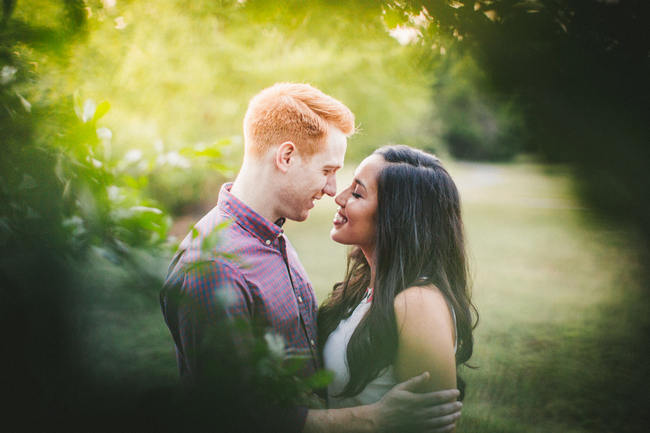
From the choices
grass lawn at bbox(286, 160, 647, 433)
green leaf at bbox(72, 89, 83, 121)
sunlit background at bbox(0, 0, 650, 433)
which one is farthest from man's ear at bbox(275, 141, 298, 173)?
green leaf at bbox(72, 89, 83, 121)

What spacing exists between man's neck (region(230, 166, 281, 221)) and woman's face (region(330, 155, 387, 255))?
384 mm

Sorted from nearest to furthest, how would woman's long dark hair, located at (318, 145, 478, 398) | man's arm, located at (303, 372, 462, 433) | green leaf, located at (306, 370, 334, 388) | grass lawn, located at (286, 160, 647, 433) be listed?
green leaf, located at (306, 370, 334, 388) < grass lawn, located at (286, 160, 647, 433) < man's arm, located at (303, 372, 462, 433) < woman's long dark hair, located at (318, 145, 478, 398)

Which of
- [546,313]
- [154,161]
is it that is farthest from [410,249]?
[546,313]

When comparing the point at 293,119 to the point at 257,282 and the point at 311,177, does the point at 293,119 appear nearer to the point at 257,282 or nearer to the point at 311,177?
the point at 311,177

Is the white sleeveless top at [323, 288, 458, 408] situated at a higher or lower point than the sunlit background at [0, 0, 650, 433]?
lower

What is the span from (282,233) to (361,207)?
47 cm

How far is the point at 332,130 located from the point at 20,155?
172 cm

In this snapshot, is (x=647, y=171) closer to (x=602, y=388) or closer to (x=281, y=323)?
(x=602, y=388)

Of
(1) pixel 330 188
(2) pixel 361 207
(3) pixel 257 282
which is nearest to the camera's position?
(3) pixel 257 282

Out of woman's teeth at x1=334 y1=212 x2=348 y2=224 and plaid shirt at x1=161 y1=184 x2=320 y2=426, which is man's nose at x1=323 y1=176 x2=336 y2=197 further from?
plaid shirt at x1=161 y1=184 x2=320 y2=426

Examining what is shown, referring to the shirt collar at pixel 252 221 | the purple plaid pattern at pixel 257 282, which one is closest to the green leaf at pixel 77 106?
the purple plaid pattern at pixel 257 282

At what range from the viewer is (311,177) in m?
2.44

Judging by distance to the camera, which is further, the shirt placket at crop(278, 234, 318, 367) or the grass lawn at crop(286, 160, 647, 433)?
the shirt placket at crop(278, 234, 318, 367)

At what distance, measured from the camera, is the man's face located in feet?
7.95
